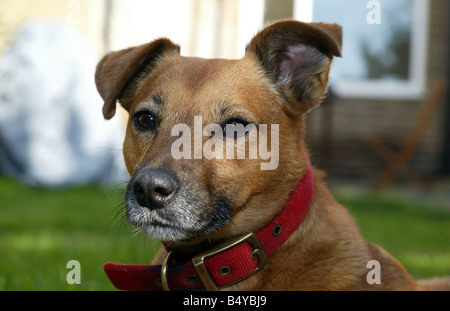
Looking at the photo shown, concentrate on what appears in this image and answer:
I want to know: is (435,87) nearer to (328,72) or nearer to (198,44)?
(198,44)

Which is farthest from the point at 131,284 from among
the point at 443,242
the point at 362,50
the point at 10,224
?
the point at 362,50

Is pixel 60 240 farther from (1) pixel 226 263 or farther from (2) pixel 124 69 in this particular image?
(1) pixel 226 263

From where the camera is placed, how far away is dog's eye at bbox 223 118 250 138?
2.79 metres

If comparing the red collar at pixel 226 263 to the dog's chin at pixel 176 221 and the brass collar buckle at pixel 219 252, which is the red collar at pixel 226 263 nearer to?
the brass collar buckle at pixel 219 252

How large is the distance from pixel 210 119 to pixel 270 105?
37cm

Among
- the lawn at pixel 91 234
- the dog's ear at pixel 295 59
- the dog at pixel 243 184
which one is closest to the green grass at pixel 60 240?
the lawn at pixel 91 234

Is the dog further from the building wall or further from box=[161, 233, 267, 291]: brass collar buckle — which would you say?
the building wall

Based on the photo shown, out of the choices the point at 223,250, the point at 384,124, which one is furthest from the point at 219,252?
the point at 384,124

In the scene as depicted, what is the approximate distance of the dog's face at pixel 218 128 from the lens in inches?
99.6

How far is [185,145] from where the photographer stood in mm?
2691

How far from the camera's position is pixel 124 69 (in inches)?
121

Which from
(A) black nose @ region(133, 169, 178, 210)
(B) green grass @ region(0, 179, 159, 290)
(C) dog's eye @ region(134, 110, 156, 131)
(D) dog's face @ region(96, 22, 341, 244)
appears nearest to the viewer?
(A) black nose @ region(133, 169, 178, 210)

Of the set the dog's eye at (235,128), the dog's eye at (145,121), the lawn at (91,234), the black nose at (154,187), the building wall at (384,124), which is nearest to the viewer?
the black nose at (154,187)

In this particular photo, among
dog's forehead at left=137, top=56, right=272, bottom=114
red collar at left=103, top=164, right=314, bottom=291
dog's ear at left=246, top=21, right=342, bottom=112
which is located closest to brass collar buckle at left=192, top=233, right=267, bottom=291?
red collar at left=103, top=164, right=314, bottom=291
